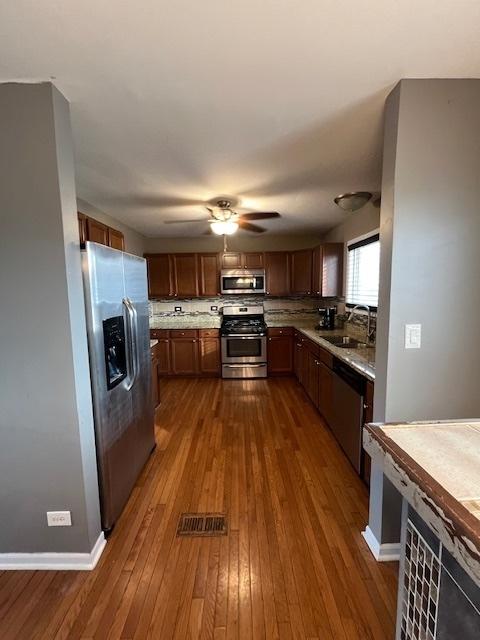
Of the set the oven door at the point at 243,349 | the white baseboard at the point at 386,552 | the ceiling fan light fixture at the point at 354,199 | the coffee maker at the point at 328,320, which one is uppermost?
the ceiling fan light fixture at the point at 354,199

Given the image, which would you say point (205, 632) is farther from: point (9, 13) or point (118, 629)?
point (9, 13)

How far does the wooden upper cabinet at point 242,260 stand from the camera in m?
4.94

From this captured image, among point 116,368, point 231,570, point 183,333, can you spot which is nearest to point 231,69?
point 116,368

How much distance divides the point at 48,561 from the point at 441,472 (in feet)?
6.51

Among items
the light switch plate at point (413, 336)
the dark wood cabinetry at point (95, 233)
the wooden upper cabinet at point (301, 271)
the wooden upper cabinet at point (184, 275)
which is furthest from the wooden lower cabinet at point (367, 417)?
the wooden upper cabinet at point (184, 275)

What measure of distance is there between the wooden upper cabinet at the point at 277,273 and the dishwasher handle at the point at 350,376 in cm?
243

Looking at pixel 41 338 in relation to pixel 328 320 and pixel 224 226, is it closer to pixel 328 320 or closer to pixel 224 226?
pixel 224 226

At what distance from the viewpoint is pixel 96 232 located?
2.45 meters

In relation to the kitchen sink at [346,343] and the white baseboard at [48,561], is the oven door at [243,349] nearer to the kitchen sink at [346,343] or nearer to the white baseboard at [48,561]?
the kitchen sink at [346,343]

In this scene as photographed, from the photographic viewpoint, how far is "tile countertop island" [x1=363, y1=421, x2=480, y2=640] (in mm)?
634

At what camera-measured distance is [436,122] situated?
1414mm

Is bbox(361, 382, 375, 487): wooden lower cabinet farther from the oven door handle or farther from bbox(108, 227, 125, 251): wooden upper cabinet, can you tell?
the oven door handle

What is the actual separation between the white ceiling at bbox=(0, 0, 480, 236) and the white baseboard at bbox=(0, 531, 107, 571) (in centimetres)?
239

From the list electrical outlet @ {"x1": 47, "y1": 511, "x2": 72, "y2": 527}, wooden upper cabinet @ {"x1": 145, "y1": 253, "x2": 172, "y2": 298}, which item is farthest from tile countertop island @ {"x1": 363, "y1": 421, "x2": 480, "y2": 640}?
wooden upper cabinet @ {"x1": 145, "y1": 253, "x2": 172, "y2": 298}
